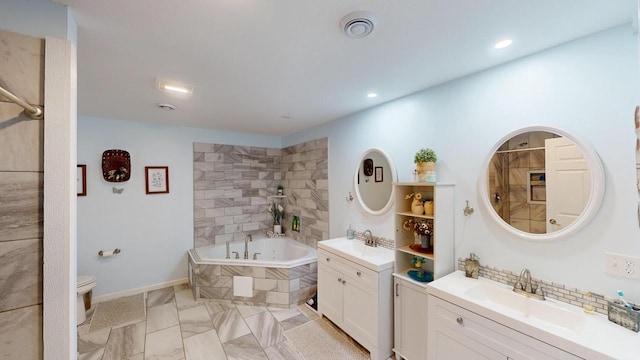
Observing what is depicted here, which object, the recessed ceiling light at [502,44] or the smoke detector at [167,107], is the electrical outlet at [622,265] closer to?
the recessed ceiling light at [502,44]

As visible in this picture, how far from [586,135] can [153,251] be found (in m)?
4.55

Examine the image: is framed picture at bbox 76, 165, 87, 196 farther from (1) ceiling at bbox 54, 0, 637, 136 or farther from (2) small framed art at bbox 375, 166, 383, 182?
(2) small framed art at bbox 375, 166, 383, 182

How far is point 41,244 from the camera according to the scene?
107cm

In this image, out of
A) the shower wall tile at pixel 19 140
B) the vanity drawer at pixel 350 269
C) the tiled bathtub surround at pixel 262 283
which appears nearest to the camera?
the shower wall tile at pixel 19 140

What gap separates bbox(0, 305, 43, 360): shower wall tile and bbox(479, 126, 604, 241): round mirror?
8.47 ft

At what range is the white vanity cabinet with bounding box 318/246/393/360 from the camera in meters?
2.07

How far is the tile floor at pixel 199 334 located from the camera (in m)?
2.18

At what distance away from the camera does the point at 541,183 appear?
63.1 inches

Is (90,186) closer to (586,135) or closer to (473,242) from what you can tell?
(473,242)

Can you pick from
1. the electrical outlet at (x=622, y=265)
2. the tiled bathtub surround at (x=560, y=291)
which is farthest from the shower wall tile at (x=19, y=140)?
the electrical outlet at (x=622, y=265)

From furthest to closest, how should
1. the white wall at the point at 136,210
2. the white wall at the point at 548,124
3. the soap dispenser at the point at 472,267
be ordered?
the white wall at the point at 136,210 < the soap dispenser at the point at 472,267 < the white wall at the point at 548,124

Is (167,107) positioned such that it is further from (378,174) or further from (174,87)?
(378,174)

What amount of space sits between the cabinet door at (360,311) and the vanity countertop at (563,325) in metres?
0.59

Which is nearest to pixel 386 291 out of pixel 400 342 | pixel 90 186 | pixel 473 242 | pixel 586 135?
pixel 400 342
